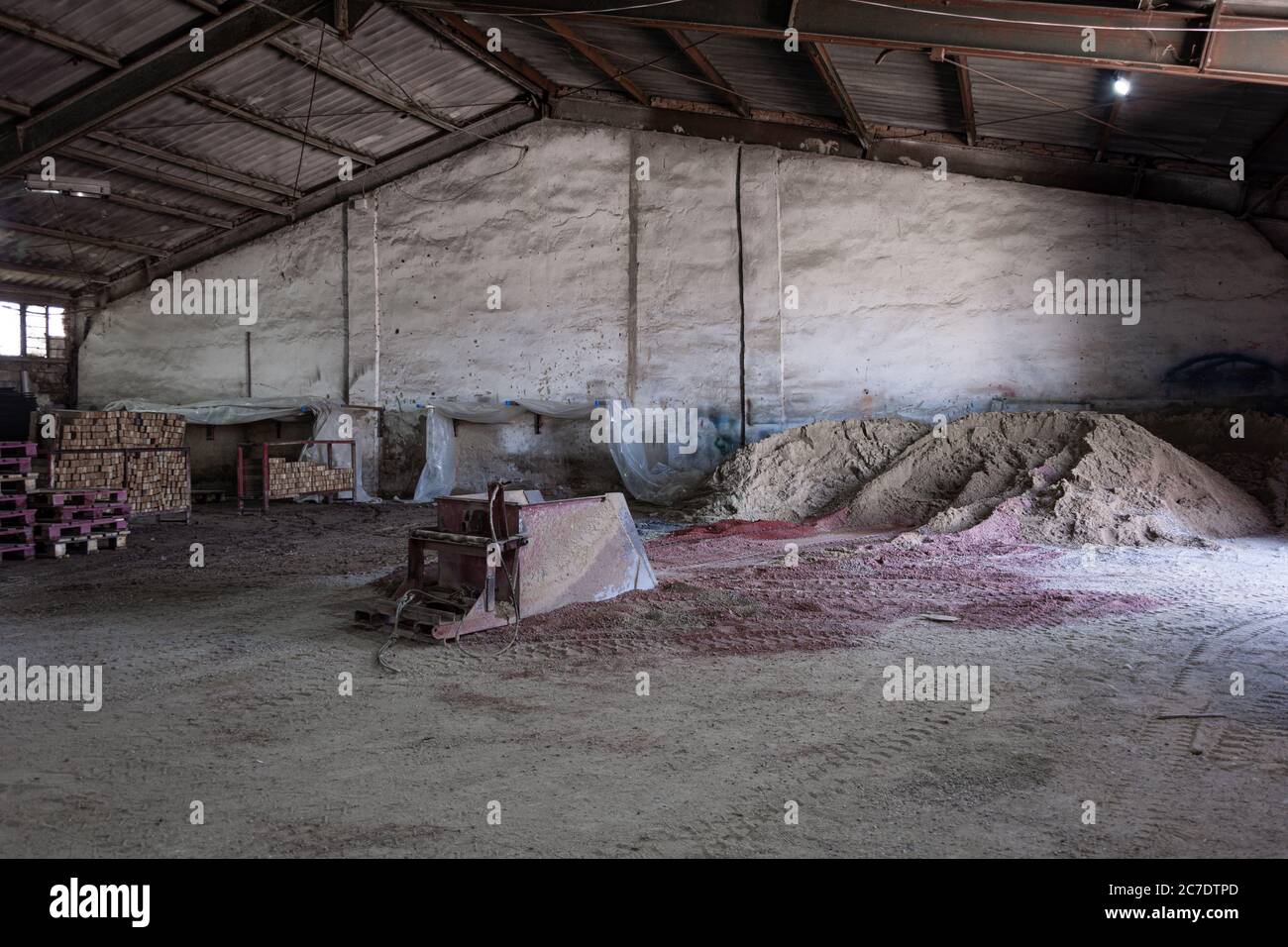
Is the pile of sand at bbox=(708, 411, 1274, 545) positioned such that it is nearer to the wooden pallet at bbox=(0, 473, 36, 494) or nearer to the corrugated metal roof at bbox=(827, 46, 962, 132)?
the corrugated metal roof at bbox=(827, 46, 962, 132)

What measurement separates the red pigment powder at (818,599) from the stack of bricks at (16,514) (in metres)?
7.97

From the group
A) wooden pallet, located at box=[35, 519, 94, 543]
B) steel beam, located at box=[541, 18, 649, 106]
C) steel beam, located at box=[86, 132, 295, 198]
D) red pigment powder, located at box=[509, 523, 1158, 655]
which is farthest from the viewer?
steel beam, located at box=[86, 132, 295, 198]

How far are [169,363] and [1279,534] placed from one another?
68.5 ft

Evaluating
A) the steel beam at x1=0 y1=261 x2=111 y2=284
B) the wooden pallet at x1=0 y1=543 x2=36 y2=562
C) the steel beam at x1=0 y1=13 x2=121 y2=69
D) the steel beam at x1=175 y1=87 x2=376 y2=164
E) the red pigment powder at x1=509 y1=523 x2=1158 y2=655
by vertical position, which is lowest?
the red pigment powder at x1=509 y1=523 x2=1158 y2=655

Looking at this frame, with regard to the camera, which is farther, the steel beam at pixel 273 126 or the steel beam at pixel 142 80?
the steel beam at pixel 273 126

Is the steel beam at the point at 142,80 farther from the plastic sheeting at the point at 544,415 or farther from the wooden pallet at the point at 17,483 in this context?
the plastic sheeting at the point at 544,415

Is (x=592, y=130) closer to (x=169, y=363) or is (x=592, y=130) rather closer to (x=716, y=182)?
(x=716, y=182)

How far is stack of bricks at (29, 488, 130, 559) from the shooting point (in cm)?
1130

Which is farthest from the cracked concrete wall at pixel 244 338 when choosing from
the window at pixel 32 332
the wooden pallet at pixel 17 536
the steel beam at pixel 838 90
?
the steel beam at pixel 838 90

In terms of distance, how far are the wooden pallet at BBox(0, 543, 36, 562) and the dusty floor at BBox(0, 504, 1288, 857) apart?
9.36 ft

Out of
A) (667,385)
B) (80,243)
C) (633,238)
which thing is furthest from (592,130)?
(80,243)

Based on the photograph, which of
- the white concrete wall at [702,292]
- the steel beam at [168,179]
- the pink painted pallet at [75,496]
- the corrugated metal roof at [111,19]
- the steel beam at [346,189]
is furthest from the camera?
the steel beam at [346,189]

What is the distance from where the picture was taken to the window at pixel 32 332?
18445 mm

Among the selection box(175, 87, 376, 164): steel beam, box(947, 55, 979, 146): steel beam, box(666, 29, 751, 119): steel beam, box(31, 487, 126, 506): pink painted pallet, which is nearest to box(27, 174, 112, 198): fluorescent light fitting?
box(175, 87, 376, 164): steel beam
